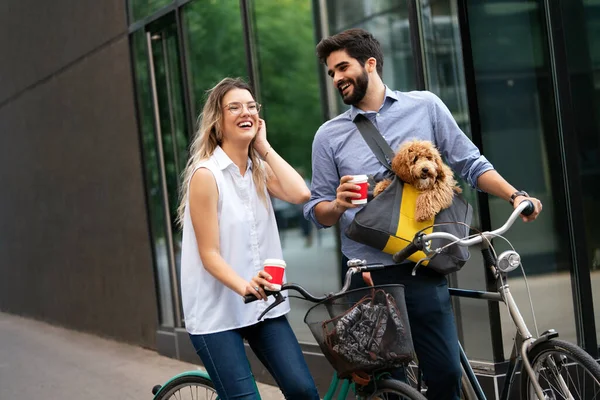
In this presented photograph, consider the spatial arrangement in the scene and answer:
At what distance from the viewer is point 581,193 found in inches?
223

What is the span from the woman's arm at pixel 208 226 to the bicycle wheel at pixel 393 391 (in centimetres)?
58

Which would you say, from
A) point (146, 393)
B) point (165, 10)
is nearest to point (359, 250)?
point (146, 393)

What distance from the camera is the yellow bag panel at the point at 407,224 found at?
3670 millimetres

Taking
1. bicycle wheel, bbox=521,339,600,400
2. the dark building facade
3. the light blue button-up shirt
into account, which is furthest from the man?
the dark building facade

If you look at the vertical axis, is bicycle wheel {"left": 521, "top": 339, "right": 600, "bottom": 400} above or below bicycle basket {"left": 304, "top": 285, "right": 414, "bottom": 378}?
below

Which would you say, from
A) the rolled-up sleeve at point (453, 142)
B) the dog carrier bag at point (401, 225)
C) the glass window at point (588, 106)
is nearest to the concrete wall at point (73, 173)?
the glass window at point (588, 106)

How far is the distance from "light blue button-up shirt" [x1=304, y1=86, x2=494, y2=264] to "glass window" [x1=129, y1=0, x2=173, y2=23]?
18.3ft

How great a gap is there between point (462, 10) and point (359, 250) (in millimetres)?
2232

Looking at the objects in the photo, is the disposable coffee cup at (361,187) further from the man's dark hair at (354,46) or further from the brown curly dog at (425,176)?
the man's dark hair at (354,46)

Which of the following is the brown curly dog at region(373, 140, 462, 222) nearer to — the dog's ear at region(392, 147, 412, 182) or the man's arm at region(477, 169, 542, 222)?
the dog's ear at region(392, 147, 412, 182)

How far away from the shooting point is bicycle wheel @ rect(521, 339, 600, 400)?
10.8 feet

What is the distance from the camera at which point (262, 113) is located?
7.91 metres

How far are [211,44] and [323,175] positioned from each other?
192 inches

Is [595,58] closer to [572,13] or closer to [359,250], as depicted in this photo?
[572,13]
